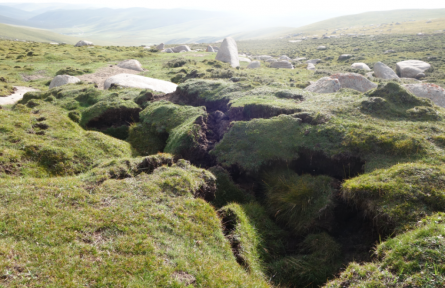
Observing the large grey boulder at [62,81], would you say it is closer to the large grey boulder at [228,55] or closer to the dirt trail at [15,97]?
the dirt trail at [15,97]

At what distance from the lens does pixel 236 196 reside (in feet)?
35.1

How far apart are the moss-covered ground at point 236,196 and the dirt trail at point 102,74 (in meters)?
15.7

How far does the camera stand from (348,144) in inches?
420

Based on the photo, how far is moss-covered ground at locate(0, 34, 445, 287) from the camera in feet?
19.6

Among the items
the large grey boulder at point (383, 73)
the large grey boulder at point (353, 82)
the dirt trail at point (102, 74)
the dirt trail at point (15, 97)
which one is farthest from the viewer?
the large grey boulder at point (383, 73)

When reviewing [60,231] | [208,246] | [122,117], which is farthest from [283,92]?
[60,231]

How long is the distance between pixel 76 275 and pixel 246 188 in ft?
22.9

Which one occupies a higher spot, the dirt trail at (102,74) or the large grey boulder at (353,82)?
the dirt trail at (102,74)

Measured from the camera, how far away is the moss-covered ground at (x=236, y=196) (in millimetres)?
5980

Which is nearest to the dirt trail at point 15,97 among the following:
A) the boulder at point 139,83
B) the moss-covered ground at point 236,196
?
the boulder at point 139,83

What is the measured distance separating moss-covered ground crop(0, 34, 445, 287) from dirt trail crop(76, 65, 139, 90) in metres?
15.7

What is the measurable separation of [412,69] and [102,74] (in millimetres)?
43959

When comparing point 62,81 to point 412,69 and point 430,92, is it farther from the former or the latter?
point 412,69

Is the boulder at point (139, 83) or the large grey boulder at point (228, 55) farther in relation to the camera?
the large grey boulder at point (228, 55)
